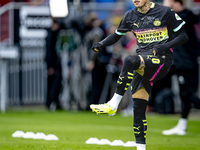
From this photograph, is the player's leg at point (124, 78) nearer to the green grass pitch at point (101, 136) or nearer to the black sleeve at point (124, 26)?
the black sleeve at point (124, 26)

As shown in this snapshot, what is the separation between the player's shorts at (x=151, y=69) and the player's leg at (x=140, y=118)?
0.08 meters

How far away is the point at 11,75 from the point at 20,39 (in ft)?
4.92

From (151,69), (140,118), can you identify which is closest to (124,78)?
(151,69)

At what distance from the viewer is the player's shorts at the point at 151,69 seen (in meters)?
4.87

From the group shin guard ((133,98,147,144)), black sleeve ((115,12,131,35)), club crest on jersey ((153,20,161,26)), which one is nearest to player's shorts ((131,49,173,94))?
shin guard ((133,98,147,144))

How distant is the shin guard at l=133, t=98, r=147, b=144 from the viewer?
16.2 ft

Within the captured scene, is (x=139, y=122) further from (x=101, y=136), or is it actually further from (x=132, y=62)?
(x=101, y=136)

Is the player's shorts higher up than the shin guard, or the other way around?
the player's shorts

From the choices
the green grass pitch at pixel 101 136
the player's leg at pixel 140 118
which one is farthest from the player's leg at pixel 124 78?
the green grass pitch at pixel 101 136

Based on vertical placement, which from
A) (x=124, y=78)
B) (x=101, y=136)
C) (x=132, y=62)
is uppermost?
(x=132, y=62)

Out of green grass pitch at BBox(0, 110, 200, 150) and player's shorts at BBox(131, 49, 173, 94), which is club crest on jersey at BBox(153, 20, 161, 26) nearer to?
player's shorts at BBox(131, 49, 173, 94)

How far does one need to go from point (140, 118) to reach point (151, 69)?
1.93 ft

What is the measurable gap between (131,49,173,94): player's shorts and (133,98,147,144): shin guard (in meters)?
0.18

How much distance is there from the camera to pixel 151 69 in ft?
16.1
